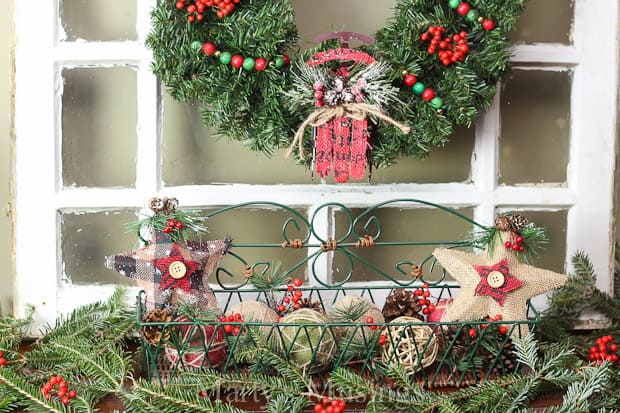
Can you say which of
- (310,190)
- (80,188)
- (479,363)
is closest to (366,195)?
(310,190)

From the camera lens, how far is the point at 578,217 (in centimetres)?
132

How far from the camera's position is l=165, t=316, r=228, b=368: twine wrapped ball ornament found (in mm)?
1001

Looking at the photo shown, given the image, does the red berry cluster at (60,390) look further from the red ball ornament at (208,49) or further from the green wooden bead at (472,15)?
the green wooden bead at (472,15)

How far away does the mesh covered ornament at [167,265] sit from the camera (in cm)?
103

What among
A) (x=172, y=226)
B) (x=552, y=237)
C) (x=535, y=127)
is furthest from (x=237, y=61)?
(x=552, y=237)

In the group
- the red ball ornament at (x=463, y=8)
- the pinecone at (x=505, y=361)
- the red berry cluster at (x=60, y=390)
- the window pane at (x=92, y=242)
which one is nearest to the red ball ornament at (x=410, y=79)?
the red ball ornament at (x=463, y=8)

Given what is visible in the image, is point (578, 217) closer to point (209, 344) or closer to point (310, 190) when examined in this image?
point (310, 190)

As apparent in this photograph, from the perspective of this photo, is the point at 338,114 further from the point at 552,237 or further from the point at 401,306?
the point at 552,237

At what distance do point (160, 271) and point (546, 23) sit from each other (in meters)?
0.85

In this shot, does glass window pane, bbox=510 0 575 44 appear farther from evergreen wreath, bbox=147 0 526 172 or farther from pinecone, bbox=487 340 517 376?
pinecone, bbox=487 340 517 376

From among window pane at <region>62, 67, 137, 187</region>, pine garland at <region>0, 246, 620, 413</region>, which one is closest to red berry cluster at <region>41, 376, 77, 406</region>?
pine garland at <region>0, 246, 620, 413</region>

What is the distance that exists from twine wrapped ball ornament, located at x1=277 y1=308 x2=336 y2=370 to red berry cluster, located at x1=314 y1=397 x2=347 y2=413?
0.09 metres

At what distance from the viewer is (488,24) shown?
110cm

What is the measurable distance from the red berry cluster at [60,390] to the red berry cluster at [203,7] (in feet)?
1.92
